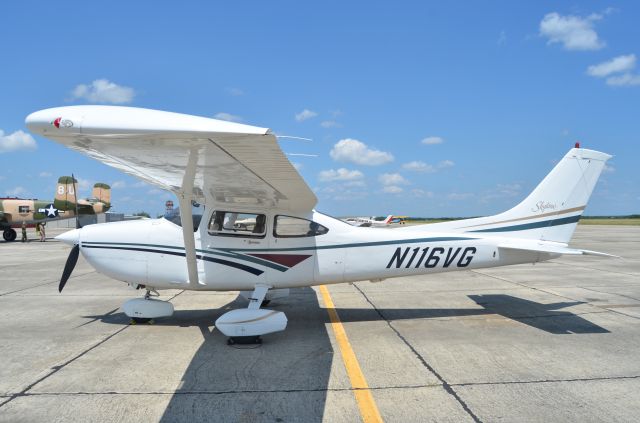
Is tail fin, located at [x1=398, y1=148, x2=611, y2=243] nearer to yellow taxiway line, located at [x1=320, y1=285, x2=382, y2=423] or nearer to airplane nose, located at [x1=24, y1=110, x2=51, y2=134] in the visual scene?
yellow taxiway line, located at [x1=320, y1=285, x2=382, y2=423]

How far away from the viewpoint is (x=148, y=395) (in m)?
3.76

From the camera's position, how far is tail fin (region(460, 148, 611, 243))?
6.67 metres

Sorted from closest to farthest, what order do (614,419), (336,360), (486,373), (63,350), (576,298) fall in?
(614,419) → (486,373) → (336,360) → (63,350) → (576,298)

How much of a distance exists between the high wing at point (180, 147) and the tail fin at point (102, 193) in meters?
27.2

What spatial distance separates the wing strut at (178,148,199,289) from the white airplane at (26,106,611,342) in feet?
0.05

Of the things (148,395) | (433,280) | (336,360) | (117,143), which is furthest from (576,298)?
(117,143)

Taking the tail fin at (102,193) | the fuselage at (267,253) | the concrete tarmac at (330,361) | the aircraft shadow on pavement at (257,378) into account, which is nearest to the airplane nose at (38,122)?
the concrete tarmac at (330,361)

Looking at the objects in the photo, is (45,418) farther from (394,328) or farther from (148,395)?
(394,328)

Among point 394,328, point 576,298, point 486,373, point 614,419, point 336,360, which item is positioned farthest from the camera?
point 576,298

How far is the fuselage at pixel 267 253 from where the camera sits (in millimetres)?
5988

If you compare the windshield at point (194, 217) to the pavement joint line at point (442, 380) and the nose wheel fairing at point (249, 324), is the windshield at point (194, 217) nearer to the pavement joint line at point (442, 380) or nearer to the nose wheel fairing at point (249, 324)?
the nose wheel fairing at point (249, 324)

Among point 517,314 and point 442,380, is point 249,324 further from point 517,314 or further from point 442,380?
point 517,314

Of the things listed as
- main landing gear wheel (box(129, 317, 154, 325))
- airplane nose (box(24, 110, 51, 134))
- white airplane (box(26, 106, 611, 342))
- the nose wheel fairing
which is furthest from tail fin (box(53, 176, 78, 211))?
airplane nose (box(24, 110, 51, 134))

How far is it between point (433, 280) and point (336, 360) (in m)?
6.77
